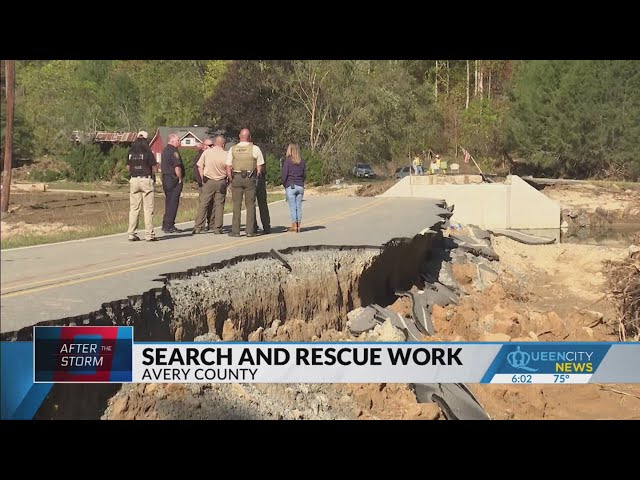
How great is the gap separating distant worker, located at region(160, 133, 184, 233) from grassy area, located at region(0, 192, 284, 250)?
0.07 m

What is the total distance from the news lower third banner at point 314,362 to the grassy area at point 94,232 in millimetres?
966

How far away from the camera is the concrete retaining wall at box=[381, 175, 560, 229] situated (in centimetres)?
963

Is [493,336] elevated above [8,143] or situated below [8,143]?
below

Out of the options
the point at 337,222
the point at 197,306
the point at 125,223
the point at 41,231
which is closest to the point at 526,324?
the point at 337,222

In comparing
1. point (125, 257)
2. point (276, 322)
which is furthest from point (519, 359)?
point (125, 257)

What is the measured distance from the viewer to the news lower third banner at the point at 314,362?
647 cm

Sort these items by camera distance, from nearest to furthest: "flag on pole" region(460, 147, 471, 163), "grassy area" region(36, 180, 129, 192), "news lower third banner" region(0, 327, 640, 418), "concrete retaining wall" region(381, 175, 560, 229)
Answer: "news lower third banner" region(0, 327, 640, 418), "grassy area" region(36, 180, 129, 192), "flag on pole" region(460, 147, 471, 163), "concrete retaining wall" region(381, 175, 560, 229)

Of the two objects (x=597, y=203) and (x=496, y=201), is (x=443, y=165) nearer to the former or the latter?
(x=496, y=201)

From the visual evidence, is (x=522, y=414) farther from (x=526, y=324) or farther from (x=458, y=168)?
(x=458, y=168)

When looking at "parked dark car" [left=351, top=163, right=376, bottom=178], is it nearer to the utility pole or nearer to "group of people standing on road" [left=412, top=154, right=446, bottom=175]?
"group of people standing on road" [left=412, top=154, right=446, bottom=175]

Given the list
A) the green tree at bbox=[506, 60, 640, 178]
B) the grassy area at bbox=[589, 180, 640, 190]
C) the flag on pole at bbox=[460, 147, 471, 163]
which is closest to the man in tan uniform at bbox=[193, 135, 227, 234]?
the flag on pole at bbox=[460, 147, 471, 163]

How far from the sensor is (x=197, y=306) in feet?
24.2

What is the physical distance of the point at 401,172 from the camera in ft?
31.0

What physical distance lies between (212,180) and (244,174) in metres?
0.30
